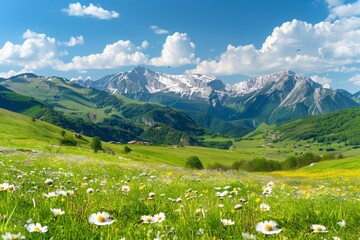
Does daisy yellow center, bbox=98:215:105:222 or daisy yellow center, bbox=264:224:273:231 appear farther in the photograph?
daisy yellow center, bbox=98:215:105:222

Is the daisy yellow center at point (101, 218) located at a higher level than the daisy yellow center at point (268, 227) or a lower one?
lower

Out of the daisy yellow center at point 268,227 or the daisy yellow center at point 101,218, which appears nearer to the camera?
the daisy yellow center at point 268,227

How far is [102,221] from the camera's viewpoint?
3.09 metres

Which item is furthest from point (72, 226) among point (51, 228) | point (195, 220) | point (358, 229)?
point (358, 229)

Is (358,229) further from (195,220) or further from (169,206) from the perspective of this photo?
(169,206)

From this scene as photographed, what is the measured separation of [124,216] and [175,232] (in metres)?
1.31

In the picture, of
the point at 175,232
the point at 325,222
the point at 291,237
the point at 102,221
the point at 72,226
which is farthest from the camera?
the point at 325,222

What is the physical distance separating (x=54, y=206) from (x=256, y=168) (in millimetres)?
118481

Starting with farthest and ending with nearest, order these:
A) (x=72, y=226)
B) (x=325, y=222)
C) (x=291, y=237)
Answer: (x=325, y=222)
(x=291, y=237)
(x=72, y=226)

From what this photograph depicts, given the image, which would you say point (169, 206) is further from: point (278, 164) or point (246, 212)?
point (278, 164)

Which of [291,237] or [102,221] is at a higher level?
[102,221]

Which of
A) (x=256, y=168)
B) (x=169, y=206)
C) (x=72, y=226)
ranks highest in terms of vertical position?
(x=72, y=226)

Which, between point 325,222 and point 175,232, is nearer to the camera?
point 175,232

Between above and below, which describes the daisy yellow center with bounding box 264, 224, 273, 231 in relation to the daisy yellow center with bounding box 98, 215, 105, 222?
above
